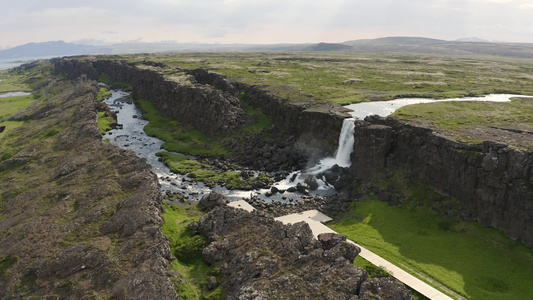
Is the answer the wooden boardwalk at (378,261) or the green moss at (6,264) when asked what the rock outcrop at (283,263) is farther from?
the green moss at (6,264)

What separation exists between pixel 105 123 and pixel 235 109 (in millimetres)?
52424

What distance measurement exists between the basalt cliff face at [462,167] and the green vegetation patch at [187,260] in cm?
4150

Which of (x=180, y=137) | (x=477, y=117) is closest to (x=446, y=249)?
(x=477, y=117)

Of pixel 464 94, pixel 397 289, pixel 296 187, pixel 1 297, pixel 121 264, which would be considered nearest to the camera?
pixel 397 289

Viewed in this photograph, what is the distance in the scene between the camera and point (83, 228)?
46.8 metres

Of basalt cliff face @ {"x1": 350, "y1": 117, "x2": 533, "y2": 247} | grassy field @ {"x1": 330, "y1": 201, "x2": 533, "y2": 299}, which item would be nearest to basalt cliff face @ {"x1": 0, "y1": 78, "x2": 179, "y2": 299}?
grassy field @ {"x1": 330, "y1": 201, "x2": 533, "y2": 299}

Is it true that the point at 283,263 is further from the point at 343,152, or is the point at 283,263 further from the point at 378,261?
the point at 343,152

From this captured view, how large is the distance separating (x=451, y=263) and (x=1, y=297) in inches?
2171

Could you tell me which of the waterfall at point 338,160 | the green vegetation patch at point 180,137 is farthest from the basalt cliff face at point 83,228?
the waterfall at point 338,160

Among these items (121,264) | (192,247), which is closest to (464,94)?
(192,247)

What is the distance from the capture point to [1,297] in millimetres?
37281

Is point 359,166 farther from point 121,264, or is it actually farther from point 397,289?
point 121,264

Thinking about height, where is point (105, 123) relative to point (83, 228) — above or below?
above

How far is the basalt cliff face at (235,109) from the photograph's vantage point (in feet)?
304
